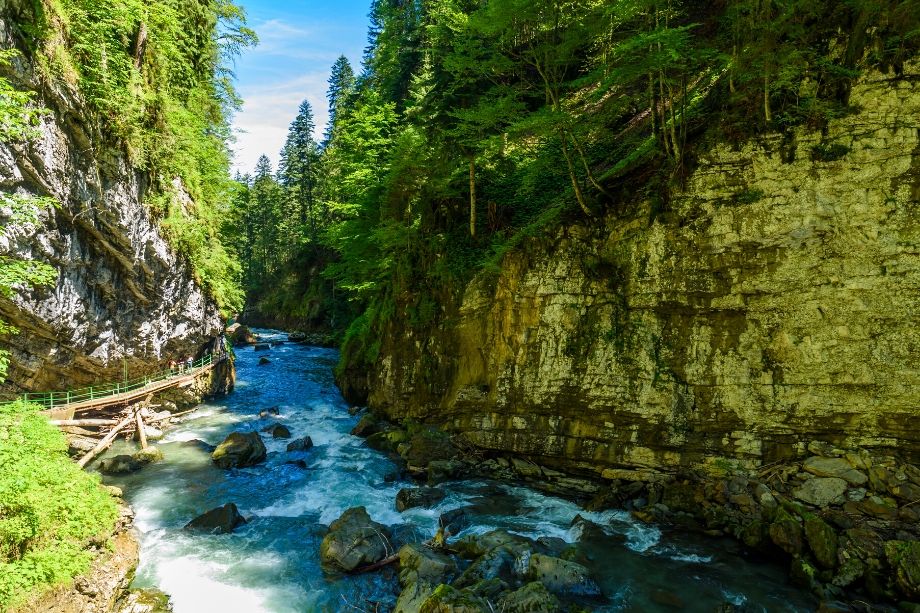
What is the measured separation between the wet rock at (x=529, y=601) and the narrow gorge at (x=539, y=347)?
5 cm

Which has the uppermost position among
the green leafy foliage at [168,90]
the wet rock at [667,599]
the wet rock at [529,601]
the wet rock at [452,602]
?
the green leafy foliage at [168,90]

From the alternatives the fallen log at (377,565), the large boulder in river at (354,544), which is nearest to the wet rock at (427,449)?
the large boulder in river at (354,544)

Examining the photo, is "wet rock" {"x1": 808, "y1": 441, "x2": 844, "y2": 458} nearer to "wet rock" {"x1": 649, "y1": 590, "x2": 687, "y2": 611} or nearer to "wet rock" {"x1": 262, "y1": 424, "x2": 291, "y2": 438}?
"wet rock" {"x1": 649, "y1": 590, "x2": 687, "y2": 611}

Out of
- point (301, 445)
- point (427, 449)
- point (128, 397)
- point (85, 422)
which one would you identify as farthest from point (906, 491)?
point (128, 397)

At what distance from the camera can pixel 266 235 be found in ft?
183

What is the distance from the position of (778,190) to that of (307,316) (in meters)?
41.2

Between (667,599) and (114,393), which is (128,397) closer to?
(114,393)

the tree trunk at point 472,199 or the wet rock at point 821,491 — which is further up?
the tree trunk at point 472,199

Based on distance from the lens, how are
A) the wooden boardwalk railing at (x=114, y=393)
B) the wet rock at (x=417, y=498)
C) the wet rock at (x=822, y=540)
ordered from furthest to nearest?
the wooden boardwalk railing at (x=114, y=393), the wet rock at (x=417, y=498), the wet rock at (x=822, y=540)

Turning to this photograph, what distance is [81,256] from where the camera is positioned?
1539cm

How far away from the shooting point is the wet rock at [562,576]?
8992 millimetres

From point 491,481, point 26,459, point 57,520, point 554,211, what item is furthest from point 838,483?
point 26,459

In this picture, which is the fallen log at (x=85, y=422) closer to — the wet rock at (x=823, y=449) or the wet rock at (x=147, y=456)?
the wet rock at (x=147, y=456)

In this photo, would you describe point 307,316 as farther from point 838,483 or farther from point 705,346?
point 838,483
